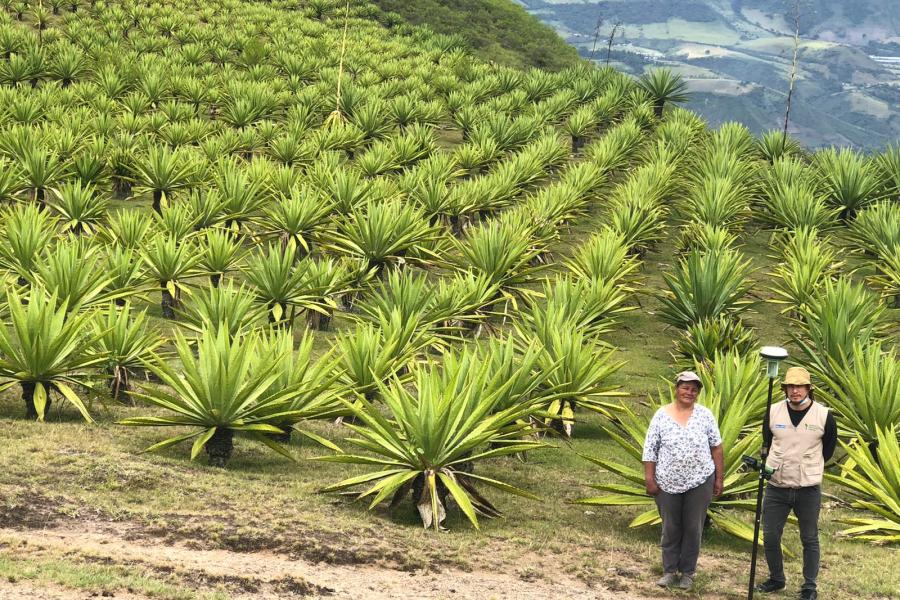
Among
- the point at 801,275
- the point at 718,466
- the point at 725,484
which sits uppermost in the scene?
the point at 801,275

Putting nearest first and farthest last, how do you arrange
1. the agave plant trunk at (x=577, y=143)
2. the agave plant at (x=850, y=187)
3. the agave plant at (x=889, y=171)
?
the agave plant at (x=850, y=187), the agave plant at (x=889, y=171), the agave plant trunk at (x=577, y=143)

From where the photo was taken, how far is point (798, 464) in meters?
6.61

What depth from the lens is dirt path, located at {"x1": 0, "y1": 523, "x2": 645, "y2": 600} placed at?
566 cm

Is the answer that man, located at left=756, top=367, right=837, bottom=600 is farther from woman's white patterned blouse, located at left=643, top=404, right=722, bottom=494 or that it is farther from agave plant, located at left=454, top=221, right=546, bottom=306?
agave plant, located at left=454, top=221, right=546, bottom=306

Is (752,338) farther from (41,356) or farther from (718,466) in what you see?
(41,356)

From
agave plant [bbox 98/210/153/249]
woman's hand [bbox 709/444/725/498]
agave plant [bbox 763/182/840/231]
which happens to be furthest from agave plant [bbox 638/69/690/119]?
woman's hand [bbox 709/444/725/498]

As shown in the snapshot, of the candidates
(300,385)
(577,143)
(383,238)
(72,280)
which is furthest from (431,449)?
(577,143)

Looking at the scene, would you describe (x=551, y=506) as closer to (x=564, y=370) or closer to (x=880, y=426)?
(x=564, y=370)

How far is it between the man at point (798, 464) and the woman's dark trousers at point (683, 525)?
0.47 metres

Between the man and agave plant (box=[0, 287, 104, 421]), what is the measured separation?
5.25 meters

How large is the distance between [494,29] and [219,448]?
5002cm

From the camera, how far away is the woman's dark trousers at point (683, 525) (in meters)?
6.57

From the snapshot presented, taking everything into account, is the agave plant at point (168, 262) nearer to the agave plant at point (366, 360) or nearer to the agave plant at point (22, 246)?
the agave plant at point (22, 246)

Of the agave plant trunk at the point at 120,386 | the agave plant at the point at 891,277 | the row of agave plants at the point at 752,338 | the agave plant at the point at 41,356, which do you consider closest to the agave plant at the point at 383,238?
the row of agave plants at the point at 752,338
